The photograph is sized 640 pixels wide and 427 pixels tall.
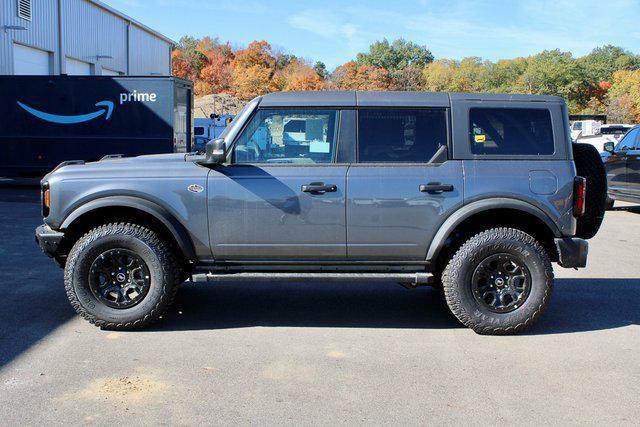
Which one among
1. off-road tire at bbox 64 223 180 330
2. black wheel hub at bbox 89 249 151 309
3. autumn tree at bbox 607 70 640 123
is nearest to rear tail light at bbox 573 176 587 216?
off-road tire at bbox 64 223 180 330

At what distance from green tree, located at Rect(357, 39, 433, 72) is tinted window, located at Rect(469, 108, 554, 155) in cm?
8888

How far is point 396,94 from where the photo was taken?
5.67 meters

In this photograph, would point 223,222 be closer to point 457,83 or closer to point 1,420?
point 1,420

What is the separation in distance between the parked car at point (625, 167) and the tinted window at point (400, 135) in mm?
9352

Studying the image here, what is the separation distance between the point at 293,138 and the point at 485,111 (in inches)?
64.8

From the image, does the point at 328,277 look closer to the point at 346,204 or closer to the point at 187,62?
the point at 346,204

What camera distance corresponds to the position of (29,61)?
72.7 feet

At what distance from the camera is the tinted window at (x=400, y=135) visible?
5.46 m

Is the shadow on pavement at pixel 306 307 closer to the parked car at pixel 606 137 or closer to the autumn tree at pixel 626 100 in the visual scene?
the parked car at pixel 606 137

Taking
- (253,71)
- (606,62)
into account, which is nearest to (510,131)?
(253,71)

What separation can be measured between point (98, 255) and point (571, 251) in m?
3.91

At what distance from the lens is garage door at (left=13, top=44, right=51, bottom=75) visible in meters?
21.2

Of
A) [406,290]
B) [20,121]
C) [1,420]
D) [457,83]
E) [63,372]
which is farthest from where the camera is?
[457,83]

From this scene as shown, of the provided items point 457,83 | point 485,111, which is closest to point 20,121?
point 485,111
